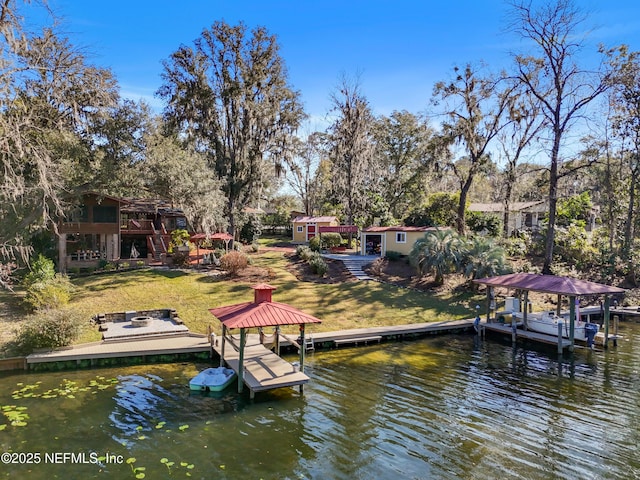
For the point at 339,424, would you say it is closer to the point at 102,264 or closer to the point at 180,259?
the point at 180,259

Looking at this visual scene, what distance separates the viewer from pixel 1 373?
13.1 m

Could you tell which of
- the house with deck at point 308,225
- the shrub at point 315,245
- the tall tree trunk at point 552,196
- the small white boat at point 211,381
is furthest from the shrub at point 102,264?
the tall tree trunk at point 552,196

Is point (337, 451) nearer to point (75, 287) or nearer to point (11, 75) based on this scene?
point (11, 75)

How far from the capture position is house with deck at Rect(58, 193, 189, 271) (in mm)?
26203

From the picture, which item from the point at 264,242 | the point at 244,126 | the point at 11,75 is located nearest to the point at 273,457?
the point at 11,75

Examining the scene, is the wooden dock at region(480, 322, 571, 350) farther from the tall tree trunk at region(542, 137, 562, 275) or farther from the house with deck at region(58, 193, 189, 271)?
the house with deck at region(58, 193, 189, 271)

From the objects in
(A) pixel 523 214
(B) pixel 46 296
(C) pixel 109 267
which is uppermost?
(A) pixel 523 214

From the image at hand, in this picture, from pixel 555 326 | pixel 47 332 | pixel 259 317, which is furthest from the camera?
pixel 555 326

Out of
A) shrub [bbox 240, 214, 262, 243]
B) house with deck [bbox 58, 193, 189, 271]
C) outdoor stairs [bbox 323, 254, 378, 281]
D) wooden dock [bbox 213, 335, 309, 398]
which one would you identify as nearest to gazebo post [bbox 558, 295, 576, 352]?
wooden dock [bbox 213, 335, 309, 398]

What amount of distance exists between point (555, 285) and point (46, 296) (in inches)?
823

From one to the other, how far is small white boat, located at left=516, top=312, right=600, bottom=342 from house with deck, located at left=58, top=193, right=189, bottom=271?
22.3 metres

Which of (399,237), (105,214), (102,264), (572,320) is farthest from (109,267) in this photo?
(572,320)

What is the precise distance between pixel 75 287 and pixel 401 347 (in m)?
16.4

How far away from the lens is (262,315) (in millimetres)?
12148
